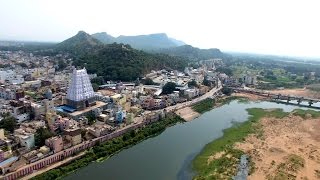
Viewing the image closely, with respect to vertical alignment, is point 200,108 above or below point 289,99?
above

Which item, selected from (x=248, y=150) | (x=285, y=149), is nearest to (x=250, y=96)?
(x=285, y=149)

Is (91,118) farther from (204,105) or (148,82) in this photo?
(148,82)

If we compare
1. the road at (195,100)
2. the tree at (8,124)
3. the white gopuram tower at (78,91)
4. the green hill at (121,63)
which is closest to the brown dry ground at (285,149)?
the road at (195,100)

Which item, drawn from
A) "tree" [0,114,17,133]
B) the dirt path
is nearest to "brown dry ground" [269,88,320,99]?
the dirt path

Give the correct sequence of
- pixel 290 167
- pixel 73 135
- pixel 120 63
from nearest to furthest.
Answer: pixel 290 167
pixel 73 135
pixel 120 63

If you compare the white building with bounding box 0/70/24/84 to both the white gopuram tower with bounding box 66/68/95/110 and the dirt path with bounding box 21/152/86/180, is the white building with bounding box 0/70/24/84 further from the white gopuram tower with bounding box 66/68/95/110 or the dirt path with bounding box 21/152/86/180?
the dirt path with bounding box 21/152/86/180

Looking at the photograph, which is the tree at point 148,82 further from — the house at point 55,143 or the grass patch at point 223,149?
the house at point 55,143
